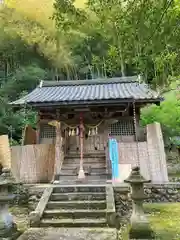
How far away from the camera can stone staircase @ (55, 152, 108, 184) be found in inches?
341

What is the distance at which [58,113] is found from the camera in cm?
933

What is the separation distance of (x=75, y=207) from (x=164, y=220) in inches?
85.8

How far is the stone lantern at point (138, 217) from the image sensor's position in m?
4.70

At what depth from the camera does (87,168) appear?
30.5 ft

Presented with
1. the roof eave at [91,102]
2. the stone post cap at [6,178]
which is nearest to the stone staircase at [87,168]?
the roof eave at [91,102]

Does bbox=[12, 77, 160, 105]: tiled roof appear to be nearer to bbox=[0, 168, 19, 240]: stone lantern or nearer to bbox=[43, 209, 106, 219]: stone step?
bbox=[43, 209, 106, 219]: stone step

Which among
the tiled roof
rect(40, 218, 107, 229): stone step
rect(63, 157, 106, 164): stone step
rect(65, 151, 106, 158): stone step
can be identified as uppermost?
the tiled roof

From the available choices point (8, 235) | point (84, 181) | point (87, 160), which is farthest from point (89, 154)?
point (8, 235)

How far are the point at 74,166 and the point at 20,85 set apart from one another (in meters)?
11.8

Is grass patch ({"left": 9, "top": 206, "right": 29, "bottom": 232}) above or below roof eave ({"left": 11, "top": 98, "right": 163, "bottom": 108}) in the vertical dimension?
below

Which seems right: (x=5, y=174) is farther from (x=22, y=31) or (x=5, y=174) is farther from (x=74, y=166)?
(x=22, y=31)

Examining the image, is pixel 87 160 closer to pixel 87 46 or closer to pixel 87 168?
pixel 87 168

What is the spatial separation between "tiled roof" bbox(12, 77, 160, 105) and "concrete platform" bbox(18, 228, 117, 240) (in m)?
4.58

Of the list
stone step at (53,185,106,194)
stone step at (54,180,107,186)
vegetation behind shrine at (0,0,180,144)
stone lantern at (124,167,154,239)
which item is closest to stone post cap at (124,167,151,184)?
stone lantern at (124,167,154,239)
